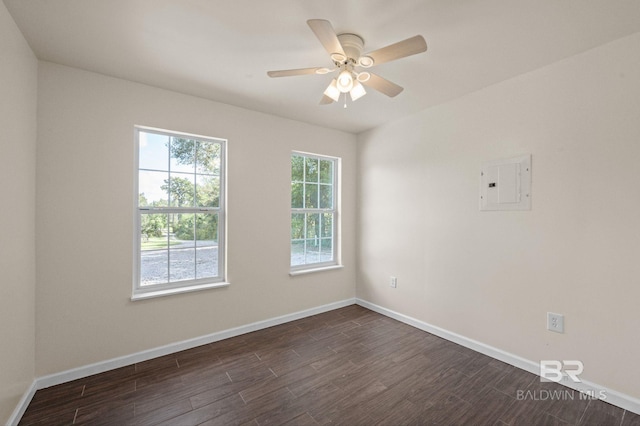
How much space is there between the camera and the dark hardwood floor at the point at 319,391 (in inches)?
70.7

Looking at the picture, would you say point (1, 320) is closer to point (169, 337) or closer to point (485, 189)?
point (169, 337)

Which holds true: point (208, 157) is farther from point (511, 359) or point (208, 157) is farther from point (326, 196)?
point (511, 359)

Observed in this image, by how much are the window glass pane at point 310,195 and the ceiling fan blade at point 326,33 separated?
2.17 metres

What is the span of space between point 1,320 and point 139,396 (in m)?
0.97

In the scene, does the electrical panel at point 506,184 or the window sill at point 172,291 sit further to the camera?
the window sill at point 172,291

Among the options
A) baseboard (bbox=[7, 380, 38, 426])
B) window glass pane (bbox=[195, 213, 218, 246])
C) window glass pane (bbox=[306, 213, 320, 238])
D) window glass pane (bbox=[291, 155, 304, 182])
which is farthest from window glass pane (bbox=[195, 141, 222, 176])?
baseboard (bbox=[7, 380, 38, 426])

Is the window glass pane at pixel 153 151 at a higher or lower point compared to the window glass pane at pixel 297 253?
higher

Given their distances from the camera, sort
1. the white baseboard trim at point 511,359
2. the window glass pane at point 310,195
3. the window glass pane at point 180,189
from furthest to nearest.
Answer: the window glass pane at point 310,195
the window glass pane at point 180,189
the white baseboard trim at point 511,359

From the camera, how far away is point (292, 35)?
1828 mm

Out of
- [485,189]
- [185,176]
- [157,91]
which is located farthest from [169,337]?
[485,189]

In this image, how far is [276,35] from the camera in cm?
183

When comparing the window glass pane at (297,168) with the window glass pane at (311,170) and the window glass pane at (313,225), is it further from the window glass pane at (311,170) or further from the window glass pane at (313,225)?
the window glass pane at (313,225)

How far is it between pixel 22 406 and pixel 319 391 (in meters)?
1.96

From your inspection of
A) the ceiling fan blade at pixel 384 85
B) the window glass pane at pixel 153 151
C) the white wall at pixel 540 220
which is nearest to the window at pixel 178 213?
the window glass pane at pixel 153 151
